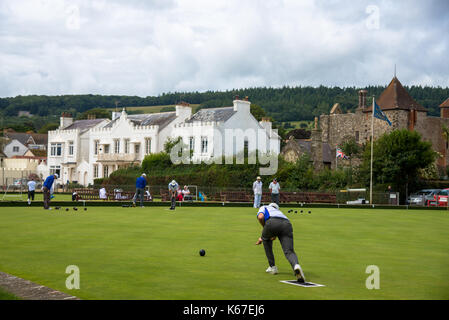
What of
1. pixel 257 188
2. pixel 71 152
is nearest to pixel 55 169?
pixel 71 152

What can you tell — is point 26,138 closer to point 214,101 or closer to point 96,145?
point 214,101

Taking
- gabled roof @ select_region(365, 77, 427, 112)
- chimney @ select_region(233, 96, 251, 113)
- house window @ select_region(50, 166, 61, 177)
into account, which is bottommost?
house window @ select_region(50, 166, 61, 177)

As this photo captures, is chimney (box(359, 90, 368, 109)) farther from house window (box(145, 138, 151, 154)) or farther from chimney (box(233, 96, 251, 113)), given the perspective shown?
house window (box(145, 138, 151, 154))

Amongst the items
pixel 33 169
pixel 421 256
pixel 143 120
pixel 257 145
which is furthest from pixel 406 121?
pixel 421 256

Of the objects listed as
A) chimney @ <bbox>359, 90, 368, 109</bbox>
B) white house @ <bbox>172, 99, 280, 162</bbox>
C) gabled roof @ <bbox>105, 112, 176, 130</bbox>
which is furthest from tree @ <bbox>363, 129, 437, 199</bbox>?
chimney @ <bbox>359, 90, 368, 109</bbox>

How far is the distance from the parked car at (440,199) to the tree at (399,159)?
3647 millimetres

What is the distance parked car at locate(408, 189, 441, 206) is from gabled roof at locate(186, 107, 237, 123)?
1980 centimetres

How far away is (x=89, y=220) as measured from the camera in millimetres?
20156

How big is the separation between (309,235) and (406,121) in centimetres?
5298

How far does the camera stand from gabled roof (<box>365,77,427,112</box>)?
65.7 metres

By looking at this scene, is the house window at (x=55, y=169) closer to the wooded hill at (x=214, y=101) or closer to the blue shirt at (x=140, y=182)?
the blue shirt at (x=140, y=182)

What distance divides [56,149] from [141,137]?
54.8 feet

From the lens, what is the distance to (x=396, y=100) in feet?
217

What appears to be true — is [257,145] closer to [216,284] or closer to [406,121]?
[406,121]
